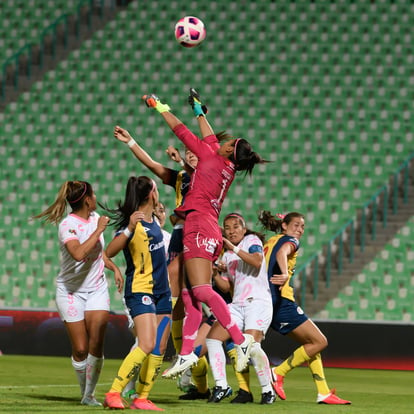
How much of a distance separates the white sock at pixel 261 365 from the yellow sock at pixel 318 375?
1.75 feet

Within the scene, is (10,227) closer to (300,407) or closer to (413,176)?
(413,176)

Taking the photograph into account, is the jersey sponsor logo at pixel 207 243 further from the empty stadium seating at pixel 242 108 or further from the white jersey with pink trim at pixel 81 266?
the empty stadium seating at pixel 242 108

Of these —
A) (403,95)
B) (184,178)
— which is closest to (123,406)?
(184,178)

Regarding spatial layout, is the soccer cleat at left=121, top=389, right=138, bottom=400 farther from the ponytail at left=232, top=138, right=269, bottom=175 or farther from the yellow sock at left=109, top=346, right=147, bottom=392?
the ponytail at left=232, top=138, right=269, bottom=175

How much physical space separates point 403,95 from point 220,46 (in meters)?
4.15

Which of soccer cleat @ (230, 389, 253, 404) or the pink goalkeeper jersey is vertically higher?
the pink goalkeeper jersey

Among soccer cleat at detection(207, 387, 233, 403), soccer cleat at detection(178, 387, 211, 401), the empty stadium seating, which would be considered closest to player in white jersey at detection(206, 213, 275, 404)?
soccer cleat at detection(207, 387, 233, 403)

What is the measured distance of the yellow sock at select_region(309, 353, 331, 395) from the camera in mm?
9000

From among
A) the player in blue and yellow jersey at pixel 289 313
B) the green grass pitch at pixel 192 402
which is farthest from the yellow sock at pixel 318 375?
the green grass pitch at pixel 192 402

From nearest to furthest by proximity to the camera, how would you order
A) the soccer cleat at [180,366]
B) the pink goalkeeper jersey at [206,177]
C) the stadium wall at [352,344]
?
the soccer cleat at [180,366]
the pink goalkeeper jersey at [206,177]
the stadium wall at [352,344]

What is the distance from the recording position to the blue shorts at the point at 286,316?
9320 millimetres

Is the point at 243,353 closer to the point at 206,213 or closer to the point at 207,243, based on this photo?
the point at 207,243

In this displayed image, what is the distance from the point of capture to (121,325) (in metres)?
15.4

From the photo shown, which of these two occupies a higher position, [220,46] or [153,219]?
[220,46]
